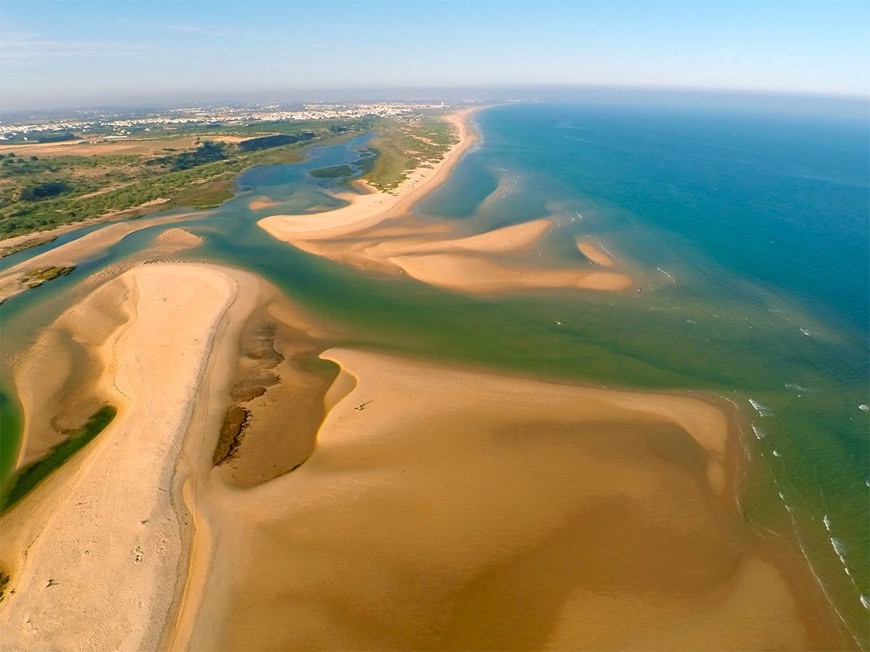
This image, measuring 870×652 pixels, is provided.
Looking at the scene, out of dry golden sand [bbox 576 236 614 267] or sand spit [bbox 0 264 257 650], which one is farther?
dry golden sand [bbox 576 236 614 267]

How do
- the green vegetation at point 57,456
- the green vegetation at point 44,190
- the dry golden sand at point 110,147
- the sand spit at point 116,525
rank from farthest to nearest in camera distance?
the dry golden sand at point 110,147 < the green vegetation at point 44,190 < the green vegetation at point 57,456 < the sand spit at point 116,525

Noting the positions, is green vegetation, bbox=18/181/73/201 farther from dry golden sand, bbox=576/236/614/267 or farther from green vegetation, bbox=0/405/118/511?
dry golden sand, bbox=576/236/614/267

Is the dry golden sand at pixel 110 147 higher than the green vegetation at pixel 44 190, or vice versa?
the dry golden sand at pixel 110 147

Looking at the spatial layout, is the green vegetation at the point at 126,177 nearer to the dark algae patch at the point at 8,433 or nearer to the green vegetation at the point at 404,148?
the green vegetation at the point at 404,148

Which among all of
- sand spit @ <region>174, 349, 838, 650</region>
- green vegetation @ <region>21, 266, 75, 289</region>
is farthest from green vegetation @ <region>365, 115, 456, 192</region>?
sand spit @ <region>174, 349, 838, 650</region>

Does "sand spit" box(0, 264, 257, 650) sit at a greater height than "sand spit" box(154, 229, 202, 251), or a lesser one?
lesser

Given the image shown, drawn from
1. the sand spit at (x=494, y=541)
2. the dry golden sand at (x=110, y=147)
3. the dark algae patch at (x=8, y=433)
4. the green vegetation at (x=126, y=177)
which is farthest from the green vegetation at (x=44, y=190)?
the sand spit at (x=494, y=541)
